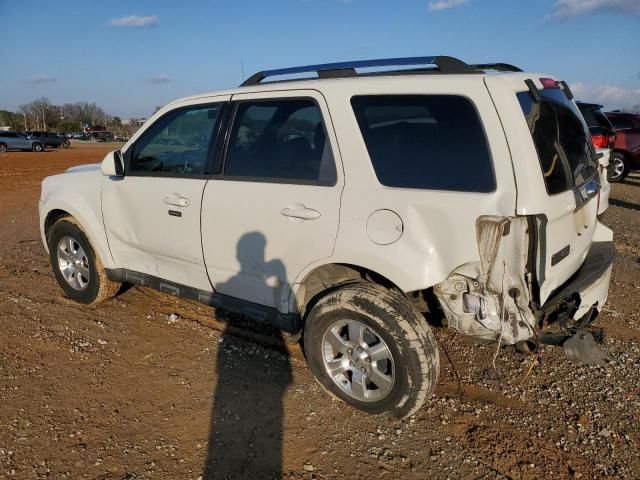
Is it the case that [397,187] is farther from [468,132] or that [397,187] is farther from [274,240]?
[274,240]

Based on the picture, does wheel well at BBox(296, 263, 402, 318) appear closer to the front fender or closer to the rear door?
the rear door

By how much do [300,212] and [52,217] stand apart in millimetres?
3001

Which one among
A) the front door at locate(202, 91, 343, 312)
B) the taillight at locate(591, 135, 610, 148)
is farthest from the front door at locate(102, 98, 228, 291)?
the taillight at locate(591, 135, 610, 148)

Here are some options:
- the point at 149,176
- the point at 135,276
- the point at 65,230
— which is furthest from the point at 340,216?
the point at 65,230

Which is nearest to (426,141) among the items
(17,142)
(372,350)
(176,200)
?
(372,350)

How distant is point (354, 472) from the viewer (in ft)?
8.89

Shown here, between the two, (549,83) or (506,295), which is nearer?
(506,295)

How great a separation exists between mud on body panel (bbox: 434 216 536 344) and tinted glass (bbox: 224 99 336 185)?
3.05 feet

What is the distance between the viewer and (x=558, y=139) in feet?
9.43

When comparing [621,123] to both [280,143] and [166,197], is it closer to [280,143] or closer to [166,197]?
[280,143]

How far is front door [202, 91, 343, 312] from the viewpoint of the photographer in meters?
3.08

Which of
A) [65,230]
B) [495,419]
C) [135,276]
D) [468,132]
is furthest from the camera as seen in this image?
[65,230]

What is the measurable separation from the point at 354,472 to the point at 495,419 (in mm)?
997

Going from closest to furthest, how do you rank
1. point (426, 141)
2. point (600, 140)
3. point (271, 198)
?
point (426, 141), point (271, 198), point (600, 140)
